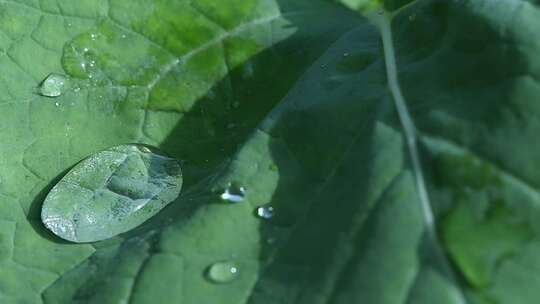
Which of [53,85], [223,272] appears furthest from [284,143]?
[53,85]

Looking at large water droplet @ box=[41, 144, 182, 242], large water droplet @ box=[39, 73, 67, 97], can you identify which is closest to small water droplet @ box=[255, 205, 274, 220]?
large water droplet @ box=[41, 144, 182, 242]

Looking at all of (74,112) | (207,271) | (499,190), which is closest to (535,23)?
(499,190)

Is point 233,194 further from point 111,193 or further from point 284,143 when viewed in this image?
point 111,193

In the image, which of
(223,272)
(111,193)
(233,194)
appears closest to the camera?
(223,272)

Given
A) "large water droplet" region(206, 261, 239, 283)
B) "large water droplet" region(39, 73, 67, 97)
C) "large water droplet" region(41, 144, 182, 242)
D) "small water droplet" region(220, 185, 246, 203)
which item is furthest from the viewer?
"large water droplet" region(39, 73, 67, 97)

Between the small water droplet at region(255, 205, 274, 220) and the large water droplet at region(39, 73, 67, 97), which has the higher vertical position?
the large water droplet at region(39, 73, 67, 97)

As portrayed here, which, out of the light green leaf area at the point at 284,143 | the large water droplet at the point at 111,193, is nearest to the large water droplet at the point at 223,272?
the light green leaf area at the point at 284,143

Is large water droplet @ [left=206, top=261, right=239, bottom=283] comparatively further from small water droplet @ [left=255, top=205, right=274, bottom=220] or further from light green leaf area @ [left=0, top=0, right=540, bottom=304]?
small water droplet @ [left=255, top=205, right=274, bottom=220]
